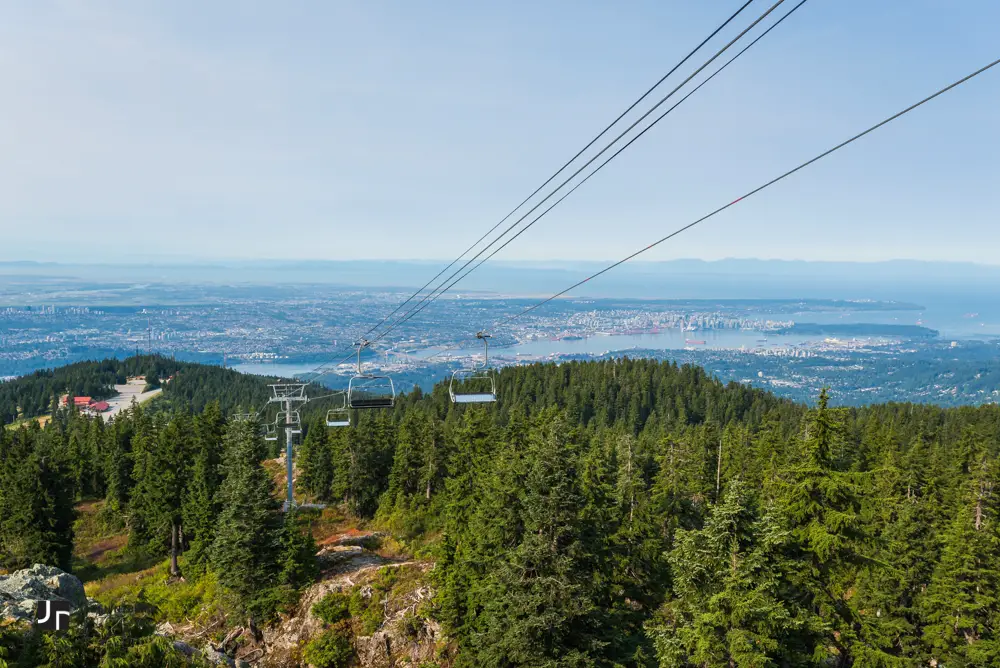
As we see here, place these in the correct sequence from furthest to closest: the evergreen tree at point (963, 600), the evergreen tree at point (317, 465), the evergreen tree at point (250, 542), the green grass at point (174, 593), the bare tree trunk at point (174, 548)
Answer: the evergreen tree at point (317, 465), the bare tree trunk at point (174, 548), the green grass at point (174, 593), the evergreen tree at point (250, 542), the evergreen tree at point (963, 600)

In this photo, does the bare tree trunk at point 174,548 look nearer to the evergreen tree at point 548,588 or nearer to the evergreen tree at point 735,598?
the evergreen tree at point 548,588

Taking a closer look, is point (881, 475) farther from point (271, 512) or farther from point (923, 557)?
point (271, 512)

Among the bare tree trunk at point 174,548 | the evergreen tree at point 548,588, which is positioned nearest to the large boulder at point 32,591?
the bare tree trunk at point 174,548

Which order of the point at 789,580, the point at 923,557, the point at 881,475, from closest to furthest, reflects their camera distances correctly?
the point at 789,580 < the point at 923,557 < the point at 881,475

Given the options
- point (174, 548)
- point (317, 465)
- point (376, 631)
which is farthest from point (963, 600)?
point (317, 465)

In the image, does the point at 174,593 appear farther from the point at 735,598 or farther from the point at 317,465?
the point at 735,598

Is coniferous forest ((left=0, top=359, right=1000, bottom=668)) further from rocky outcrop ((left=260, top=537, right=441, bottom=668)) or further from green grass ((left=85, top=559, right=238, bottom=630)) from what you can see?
green grass ((left=85, top=559, right=238, bottom=630))

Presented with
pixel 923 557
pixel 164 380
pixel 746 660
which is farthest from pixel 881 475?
pixel 164 380
